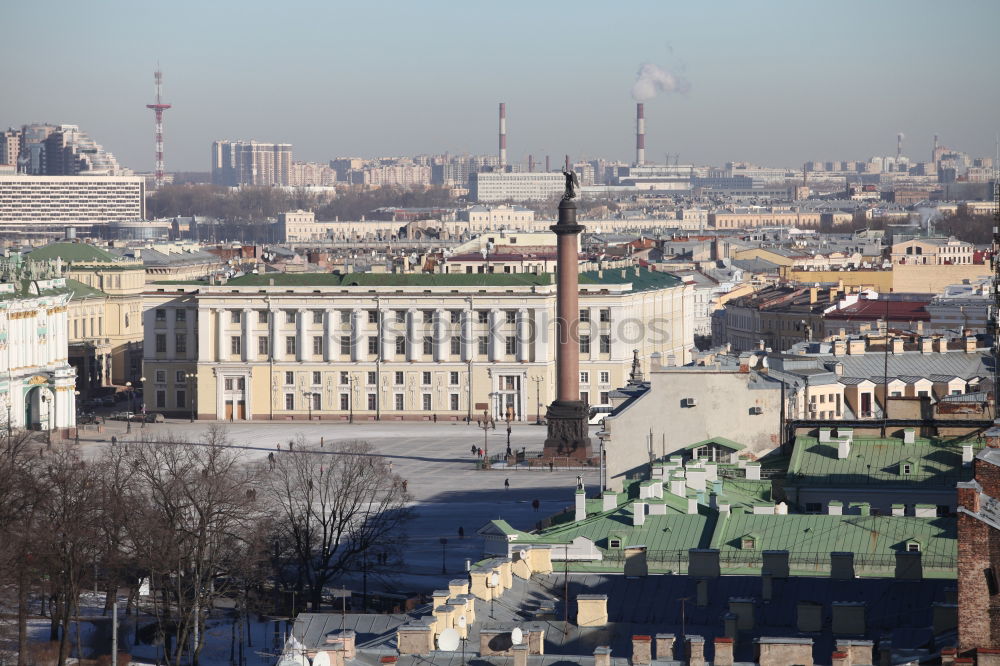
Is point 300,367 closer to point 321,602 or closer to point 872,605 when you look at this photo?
point 321,602

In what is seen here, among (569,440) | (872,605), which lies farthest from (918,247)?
(872,605)

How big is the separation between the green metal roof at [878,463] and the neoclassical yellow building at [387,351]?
4936cm

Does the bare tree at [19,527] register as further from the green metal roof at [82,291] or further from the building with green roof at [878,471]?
the green metal roof at [82,291]

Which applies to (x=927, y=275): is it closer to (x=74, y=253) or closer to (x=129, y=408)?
(x=74, y=253)

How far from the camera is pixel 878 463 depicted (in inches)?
1593

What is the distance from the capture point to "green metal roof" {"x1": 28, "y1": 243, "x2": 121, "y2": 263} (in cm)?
12031

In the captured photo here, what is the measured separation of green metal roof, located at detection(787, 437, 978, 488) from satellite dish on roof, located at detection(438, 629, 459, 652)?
15.0m

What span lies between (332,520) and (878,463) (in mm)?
12920

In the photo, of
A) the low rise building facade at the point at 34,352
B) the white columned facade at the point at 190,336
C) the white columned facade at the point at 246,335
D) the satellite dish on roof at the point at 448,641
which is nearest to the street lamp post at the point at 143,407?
the white columned facade at the point at 190,336

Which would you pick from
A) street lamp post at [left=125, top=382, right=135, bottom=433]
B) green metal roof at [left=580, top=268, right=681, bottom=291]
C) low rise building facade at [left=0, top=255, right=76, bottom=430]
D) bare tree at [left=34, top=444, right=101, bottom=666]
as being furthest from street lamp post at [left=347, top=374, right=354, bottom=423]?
bare tree at [left=34, top=444, right=101, bottom=666]

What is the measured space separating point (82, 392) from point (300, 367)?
13797mm

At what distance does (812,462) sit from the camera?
135ft

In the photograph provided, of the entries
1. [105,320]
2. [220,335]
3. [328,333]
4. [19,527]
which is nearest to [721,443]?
[19,527]

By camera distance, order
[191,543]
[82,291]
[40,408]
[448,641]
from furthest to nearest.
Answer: [82,291]
[40,408]
[191,543]
[448,641]
